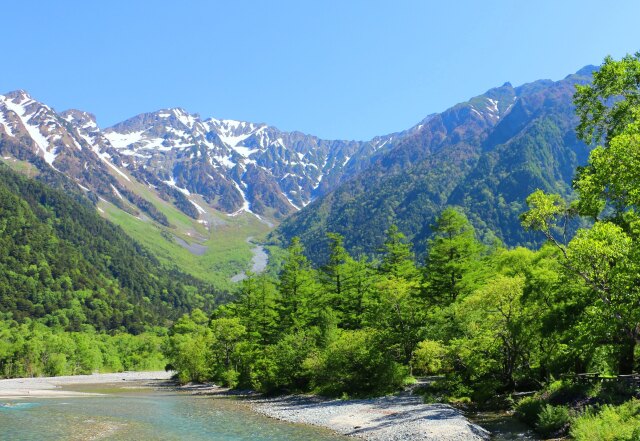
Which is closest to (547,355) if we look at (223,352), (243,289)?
(243,289)

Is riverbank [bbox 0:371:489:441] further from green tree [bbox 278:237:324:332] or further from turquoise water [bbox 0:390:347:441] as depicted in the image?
green tree [bbox 278:237:324:332]

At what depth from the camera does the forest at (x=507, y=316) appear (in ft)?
80.2

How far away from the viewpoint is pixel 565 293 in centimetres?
3044

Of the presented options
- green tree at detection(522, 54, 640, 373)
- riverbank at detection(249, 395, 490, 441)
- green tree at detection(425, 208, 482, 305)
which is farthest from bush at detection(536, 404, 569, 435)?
green tree at detection(425, 208, 482, 305)

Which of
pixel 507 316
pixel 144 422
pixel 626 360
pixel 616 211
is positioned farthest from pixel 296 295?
pixel 616 211

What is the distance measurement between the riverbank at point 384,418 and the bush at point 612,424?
22.7 feet

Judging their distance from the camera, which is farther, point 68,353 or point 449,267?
point 68,353

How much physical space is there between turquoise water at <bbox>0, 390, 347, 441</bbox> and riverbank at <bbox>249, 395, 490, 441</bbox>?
2.01 meters

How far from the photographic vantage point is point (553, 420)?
27.9 m

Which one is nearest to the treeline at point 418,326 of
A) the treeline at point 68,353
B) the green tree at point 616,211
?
the green tree at point 616,211

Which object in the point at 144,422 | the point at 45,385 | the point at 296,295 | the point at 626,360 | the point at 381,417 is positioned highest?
the point at 296,295

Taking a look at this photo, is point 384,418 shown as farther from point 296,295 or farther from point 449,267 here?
point 296,295

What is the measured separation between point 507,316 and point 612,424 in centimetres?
1510

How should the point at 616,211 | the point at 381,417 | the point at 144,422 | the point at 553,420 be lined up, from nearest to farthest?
the point at 553,420, the point at 616,211, the point at 381,417, the point at 144,422
